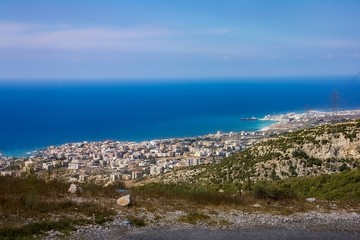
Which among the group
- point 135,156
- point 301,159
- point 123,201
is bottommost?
point 135,156

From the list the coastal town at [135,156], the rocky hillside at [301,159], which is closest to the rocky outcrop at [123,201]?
the rocky hillside at [301,159]

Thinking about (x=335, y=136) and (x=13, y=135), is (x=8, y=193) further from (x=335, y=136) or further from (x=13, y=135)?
(x=13, y=135)

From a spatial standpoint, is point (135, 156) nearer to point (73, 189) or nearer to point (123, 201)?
point (73, 189)

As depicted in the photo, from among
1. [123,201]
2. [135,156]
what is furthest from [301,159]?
[135,156]

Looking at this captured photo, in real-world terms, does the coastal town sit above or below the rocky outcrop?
below

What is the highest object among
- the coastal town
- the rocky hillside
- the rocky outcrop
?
the rocky outcrop

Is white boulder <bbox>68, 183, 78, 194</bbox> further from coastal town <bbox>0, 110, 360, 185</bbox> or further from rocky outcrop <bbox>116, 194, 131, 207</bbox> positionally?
coastal town <bbox>0, 110, 360, 185</bbox>

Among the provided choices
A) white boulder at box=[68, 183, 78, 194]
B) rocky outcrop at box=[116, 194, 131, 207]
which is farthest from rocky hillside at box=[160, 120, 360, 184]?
rocky outcrop at box=[116, 194, 131, 207]

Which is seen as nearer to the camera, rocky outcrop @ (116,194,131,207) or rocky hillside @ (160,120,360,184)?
rocky outcrop @ (116,194,131,207)
